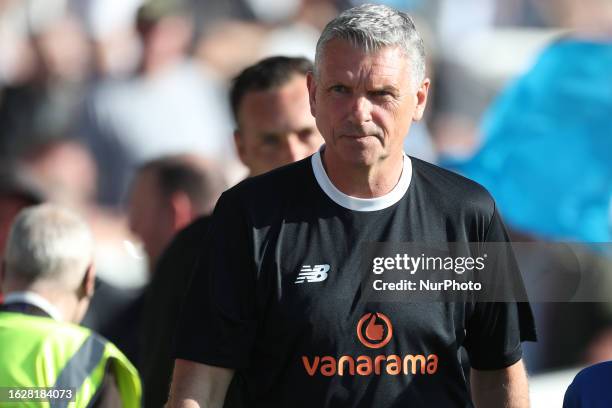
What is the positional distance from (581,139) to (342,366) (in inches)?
134

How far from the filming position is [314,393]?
2.84 metres

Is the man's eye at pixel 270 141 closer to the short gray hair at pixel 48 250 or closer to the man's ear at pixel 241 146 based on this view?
the man's ear at pixel 241 146

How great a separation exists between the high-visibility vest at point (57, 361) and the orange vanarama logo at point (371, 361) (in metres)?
0.85

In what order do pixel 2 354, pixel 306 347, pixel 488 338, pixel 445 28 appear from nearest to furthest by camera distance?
1. pixel 306 347
2. pixel 488 338
3. pixel 2 354
4. pixel 445 28

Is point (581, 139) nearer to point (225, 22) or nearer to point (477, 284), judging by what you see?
point (225, 22)

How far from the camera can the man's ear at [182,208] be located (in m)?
5.52

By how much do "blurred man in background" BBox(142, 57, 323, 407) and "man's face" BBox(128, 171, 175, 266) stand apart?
45.9 inches

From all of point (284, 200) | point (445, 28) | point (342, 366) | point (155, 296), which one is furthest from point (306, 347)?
point (445, 28)

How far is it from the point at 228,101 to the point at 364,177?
3.10m

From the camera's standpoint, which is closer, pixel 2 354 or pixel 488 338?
pixel 488 338

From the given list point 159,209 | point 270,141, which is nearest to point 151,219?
point 159,209

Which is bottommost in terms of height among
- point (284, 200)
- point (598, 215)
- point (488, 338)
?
point (598, 215)

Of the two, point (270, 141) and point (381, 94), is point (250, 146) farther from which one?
point (381, 94)

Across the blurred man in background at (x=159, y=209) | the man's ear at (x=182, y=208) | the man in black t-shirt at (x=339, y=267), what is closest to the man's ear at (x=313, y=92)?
the man in black t-shirt at (x=339, y=267)
